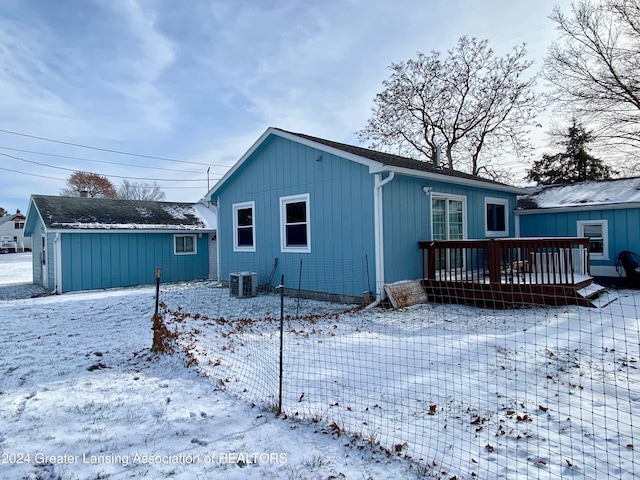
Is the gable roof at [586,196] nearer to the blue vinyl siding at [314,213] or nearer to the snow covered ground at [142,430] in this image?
the blue vinyl siding at [314,213]

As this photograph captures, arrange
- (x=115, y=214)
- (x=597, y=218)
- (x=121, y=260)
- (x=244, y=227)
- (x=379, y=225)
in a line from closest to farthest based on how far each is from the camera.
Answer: (x=379, y=225)
(x=244, y=227)
(x=597, y=218)
(x=121, y=260)
(x=115, y=214)

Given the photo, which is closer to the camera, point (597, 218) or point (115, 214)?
point (597, 218)

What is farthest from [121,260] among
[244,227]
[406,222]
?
[406,222]

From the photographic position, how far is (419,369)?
Result: 14.0ft

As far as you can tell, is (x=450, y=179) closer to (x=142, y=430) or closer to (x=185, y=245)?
(x=142, y=430)

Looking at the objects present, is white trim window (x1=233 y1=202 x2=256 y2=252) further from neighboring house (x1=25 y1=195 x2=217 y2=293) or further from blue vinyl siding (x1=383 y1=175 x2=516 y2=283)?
neighboring house (x1=25 y1=195 x2=217 y2=293)

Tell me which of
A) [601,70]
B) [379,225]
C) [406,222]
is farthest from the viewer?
[601,70]

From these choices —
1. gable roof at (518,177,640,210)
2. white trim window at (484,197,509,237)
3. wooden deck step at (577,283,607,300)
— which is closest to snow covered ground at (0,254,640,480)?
wooden deck step at (577,283,607,300)

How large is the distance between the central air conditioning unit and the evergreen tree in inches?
800

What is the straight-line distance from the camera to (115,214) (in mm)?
14578

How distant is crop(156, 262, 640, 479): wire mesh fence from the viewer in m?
2.69

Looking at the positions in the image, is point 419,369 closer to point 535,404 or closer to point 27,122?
point 535,404

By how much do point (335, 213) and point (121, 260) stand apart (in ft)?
29.7

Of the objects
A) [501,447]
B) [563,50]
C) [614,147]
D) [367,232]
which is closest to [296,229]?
[367,232]
